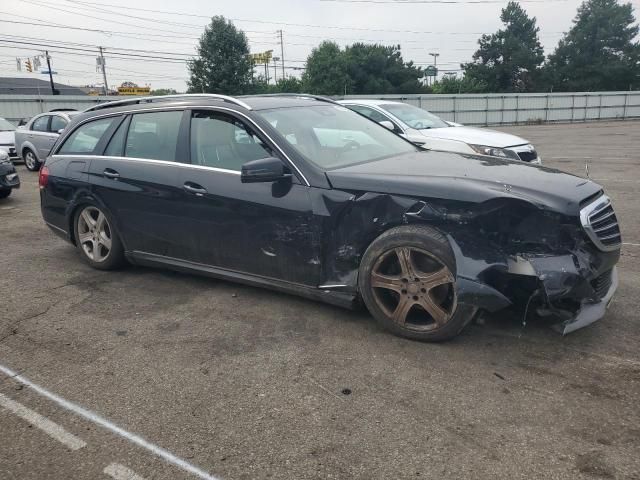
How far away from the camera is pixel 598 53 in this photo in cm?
6638

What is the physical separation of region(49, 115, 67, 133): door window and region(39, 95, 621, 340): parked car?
386 inches

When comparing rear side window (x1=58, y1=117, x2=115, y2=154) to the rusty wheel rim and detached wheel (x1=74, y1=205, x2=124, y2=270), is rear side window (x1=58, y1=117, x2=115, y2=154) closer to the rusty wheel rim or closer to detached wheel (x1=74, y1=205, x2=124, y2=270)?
detached wheel (x1=74, y1=205, x2=124, y2=270)

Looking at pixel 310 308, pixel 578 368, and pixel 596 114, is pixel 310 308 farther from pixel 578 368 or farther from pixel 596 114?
pixel 596 114

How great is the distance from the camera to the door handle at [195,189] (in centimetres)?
429

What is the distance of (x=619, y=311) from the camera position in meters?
3.94

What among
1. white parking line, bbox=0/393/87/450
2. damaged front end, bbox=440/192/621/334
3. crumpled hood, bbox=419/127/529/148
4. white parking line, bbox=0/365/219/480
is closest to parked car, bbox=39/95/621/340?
damaged front end, bbox=440/192/621/334

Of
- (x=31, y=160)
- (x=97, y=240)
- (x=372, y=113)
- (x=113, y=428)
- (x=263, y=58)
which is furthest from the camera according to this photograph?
(x=263, y=58)

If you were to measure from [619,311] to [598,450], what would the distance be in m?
1.82

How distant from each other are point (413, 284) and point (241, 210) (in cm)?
142

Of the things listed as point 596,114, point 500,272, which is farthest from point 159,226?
point 596,114

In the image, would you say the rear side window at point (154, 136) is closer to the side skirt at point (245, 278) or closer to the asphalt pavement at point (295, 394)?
the side skirt at point (245, 278)

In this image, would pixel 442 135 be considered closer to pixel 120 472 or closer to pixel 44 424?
pixel 44 424

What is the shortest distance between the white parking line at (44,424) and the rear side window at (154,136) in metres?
2.26

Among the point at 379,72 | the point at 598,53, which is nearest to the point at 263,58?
the point at 379,72
